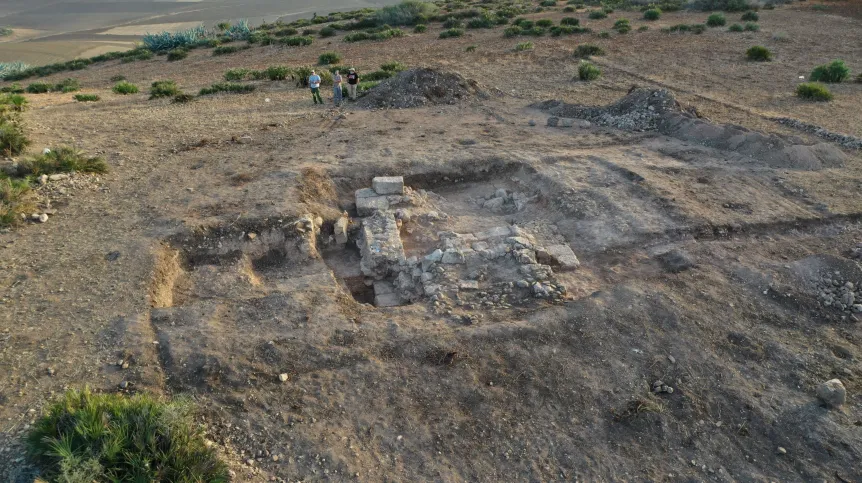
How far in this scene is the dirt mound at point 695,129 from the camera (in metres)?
11.0

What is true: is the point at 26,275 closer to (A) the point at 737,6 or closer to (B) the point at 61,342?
(B) the point at 61,342

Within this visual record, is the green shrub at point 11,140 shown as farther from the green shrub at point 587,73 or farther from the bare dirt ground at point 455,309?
the green shrub at point 587,73

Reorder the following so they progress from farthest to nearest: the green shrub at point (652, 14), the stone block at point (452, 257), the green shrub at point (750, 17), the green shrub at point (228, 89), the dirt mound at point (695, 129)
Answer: the green shrub at point (652, 14) → the green shrub at point (750, 17) → the green shrub at point (228, 89) → the dirt mound at point (695, 129) → the stone block at point (452, 257)

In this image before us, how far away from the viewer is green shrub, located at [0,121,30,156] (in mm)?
10461

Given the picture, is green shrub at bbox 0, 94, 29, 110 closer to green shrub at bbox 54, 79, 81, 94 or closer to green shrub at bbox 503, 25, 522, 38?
green shrub at bbox 54, 79, 81, 94

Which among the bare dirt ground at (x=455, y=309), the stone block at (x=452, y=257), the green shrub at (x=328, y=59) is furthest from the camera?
the green shrub at (x=328, y=59)

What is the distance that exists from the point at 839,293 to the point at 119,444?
8450mm

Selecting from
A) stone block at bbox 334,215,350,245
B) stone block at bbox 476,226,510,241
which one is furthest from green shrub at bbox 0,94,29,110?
stone block at bbox 476,226,510,241

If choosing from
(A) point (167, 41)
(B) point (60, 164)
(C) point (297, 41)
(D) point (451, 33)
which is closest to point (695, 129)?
(B) point (60, 164)

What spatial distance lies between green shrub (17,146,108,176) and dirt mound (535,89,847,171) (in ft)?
32.4

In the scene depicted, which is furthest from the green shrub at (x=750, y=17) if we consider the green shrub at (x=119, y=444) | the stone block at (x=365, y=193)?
the green shrub at (x=119, y=444)

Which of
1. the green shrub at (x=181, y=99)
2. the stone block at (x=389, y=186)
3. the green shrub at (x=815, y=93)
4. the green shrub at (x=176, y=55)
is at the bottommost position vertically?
the stone block at (x=389, y=186)

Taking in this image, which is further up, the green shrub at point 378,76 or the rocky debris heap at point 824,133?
the green shrub at point 378,76

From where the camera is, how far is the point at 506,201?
410 inches
